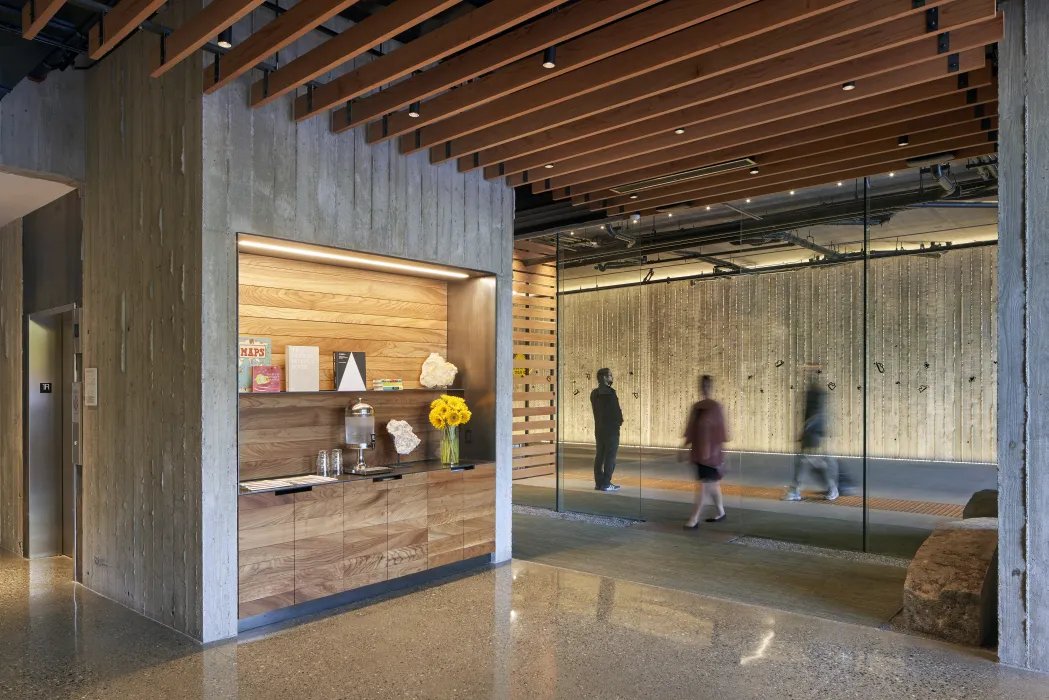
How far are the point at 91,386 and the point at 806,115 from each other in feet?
17.8

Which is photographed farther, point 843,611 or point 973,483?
point 973,483

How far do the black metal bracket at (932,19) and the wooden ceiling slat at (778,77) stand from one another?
2cm

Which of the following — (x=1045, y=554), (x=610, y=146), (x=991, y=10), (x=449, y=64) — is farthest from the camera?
(x=610, y=146)

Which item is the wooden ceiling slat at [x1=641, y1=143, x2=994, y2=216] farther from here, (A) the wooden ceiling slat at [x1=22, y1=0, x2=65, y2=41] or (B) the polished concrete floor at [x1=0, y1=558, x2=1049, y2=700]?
(A) the wooden ceiling slat at [x1=22, y1=0, x2=65, y2=41]

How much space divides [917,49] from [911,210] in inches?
112

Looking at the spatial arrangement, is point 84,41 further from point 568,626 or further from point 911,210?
point 911,210

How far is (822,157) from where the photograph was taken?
226 inches

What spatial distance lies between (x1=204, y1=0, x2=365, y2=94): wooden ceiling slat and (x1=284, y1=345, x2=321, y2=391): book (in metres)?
1.85

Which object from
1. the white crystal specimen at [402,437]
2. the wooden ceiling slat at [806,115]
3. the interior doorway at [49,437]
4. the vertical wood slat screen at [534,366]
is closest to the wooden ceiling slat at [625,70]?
the wooden ceiling slat at [806,115]

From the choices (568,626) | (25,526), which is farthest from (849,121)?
(25,526)

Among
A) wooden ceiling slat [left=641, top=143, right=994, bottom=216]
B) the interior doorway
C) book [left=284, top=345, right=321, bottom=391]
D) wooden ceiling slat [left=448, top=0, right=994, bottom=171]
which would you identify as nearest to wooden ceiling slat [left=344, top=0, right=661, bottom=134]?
wooden ceiling slat [left=448, top=0, right=994, bottom=171]

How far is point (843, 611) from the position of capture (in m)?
4.95

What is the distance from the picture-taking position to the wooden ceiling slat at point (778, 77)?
Result: 3641 millimetres

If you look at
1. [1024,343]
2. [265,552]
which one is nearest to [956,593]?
[1024,343]
